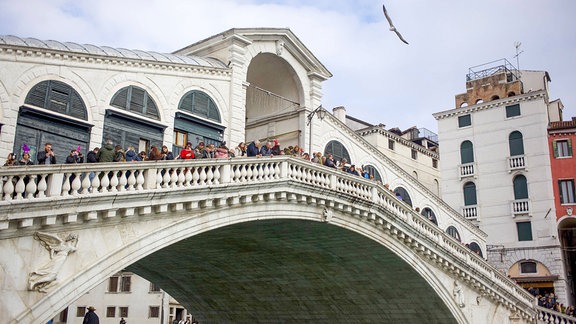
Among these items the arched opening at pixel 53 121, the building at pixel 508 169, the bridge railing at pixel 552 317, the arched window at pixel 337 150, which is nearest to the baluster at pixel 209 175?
the arched opening at pixel 53 121

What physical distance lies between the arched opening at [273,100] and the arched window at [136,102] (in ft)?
17.4

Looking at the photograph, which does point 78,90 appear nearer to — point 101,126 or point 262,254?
point 101,126

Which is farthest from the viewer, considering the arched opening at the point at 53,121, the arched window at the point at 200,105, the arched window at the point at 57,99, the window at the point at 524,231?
the window at the point at 524,231

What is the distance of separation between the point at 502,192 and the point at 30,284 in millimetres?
27058

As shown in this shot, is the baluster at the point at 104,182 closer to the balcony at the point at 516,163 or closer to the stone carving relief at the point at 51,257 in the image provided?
the stone carving relief at the point at 51,257

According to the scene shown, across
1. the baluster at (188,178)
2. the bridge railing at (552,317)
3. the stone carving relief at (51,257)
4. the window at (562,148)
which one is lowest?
the bridge railing at (552,317)

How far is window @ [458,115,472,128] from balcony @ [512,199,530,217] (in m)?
5.39

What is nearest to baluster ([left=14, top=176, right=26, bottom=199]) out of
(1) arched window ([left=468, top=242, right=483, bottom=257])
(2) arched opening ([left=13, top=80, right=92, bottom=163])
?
(2) arched opening ([left=13, top=80, right=92, bottom=163])

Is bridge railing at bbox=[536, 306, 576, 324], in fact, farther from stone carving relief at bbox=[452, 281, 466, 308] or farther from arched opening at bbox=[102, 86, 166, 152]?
arched opening at bbox=[102, 86, 166, 152]

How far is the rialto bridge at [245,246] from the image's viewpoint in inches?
439

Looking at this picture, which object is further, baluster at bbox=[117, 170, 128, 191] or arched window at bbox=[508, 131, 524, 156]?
arched window at bbox=[508, 131, 524, 156]

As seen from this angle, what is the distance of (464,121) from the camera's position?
34.8m

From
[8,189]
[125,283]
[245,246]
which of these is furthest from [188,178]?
[125,283]

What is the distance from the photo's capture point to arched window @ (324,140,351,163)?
23297 millimetres
